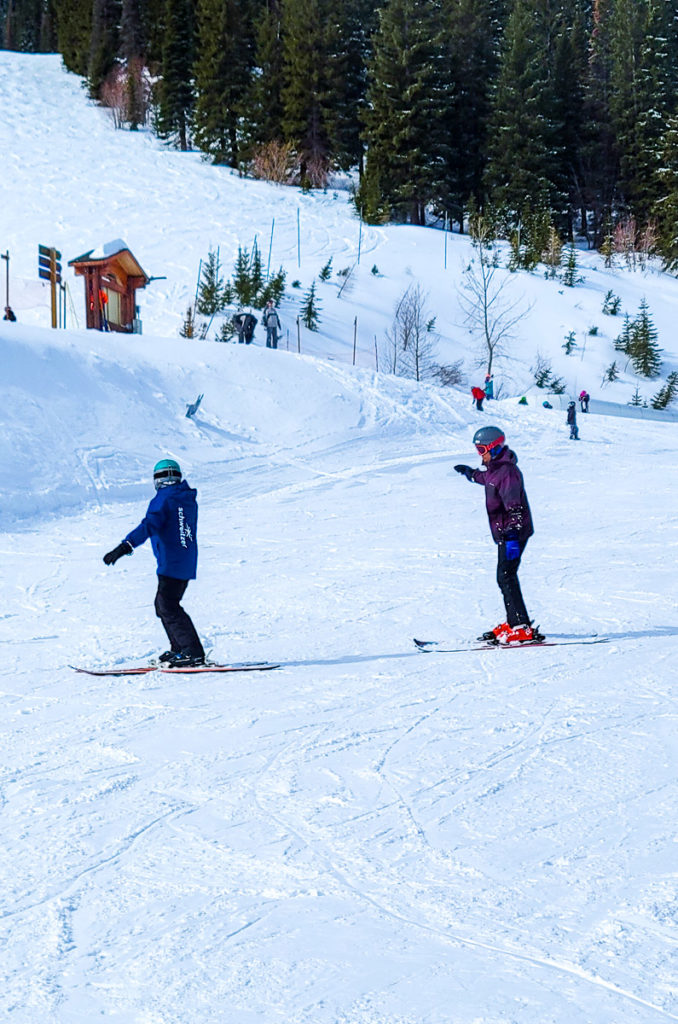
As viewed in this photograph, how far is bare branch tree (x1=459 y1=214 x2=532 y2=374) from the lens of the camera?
33.0m

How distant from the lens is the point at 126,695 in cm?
586

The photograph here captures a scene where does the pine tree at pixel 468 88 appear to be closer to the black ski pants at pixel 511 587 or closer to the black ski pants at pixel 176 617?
the black ski pants at pixel 511 587

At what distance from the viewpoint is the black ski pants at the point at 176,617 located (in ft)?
21.0

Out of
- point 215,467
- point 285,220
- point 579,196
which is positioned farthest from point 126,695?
point 579,196

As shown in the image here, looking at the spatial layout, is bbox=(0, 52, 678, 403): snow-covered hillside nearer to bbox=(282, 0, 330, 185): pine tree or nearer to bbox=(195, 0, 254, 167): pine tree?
bbox=(195, 0, 254, 167): pine tree

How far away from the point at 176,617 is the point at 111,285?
2183 cm

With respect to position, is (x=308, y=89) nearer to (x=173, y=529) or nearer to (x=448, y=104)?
(x=448, y=104)

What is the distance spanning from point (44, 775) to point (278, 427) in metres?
14.5

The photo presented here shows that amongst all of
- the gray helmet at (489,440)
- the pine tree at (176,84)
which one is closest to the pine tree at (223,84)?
the pine tree at (176,84)

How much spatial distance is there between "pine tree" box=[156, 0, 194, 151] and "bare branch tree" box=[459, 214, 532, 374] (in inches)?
871

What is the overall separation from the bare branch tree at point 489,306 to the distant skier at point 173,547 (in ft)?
84.3

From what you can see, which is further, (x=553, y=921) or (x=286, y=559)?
(x=286, y=559)

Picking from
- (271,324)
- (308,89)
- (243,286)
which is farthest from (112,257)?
(308,89)

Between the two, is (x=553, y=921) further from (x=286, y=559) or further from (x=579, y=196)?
(x=579, y=196)
